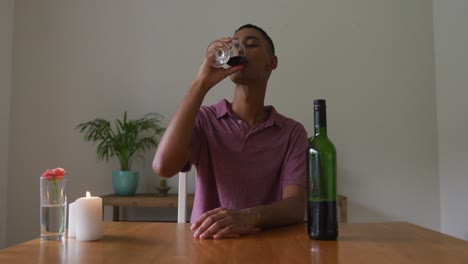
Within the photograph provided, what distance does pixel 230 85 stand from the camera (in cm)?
265

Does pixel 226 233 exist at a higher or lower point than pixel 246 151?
lower

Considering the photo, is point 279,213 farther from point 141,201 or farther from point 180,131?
point 141,201

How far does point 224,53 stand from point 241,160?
35cm

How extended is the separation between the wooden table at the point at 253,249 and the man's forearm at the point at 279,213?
5cm

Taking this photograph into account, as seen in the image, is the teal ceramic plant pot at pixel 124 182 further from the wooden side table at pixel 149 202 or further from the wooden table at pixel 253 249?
the wooden table at pixel 253 249

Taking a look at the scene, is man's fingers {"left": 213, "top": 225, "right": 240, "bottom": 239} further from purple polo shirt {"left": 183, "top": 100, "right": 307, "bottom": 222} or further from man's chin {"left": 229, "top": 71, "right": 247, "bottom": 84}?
man's chin {"left": 229, "top": 71, "right": 247, "bottom": 84}

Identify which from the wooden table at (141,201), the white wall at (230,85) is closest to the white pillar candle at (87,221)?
the wooden table at (141,201)

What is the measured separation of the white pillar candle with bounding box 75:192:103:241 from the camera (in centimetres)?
76

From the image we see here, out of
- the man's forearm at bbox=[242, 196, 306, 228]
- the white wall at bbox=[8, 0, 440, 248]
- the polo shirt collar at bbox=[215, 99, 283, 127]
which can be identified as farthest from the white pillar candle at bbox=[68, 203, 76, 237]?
the white wall at bbox=[8, 0, 440, 248]

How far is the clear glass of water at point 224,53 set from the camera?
96 cm

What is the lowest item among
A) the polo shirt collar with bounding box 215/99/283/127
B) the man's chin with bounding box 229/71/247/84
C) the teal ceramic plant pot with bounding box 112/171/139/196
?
the teal ceramic plant pot with bounding box 112/171/139/196

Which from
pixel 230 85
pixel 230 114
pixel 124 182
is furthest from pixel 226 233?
pixel 230 85

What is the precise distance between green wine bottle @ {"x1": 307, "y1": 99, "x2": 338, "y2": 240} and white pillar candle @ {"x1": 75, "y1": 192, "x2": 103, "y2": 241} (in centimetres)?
43

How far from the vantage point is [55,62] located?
2711 millimetres
